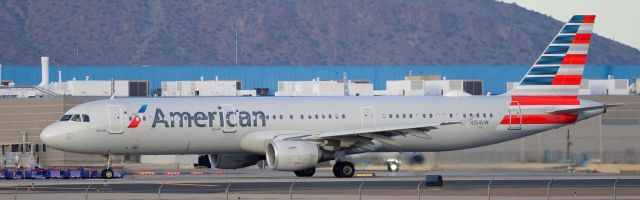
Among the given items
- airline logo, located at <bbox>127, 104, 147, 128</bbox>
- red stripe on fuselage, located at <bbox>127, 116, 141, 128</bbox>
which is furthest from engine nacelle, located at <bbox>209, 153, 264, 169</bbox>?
red stripe on fuselage, located at <bbox>127, 116, 141, 128</bbox>

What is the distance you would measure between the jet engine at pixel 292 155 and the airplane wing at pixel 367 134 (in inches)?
34.9

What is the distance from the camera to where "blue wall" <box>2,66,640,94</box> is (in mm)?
152875

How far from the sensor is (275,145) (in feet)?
215

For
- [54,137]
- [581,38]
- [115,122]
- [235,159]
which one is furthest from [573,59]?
[54,137]

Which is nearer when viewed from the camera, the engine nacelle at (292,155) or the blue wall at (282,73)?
the engine nacelle at (292,155)

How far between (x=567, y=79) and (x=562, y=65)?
Result: 0.84 m

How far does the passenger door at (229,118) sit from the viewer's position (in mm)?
66875

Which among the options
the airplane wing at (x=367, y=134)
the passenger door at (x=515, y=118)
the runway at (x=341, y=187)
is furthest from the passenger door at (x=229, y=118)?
the passenger door at (x=515, y=118)

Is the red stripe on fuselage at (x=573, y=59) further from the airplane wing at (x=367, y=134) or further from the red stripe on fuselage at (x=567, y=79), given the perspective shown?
the airplane wing at (x=367, y=134)

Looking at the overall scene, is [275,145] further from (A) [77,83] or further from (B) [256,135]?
(A) [77,83]

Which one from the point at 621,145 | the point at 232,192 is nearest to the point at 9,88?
the point at 621,145

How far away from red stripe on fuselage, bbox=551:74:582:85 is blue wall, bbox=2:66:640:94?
76.1 metres

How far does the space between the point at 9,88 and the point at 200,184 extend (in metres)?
54.5

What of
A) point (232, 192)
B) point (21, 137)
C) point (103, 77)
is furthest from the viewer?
point (103, 77)
